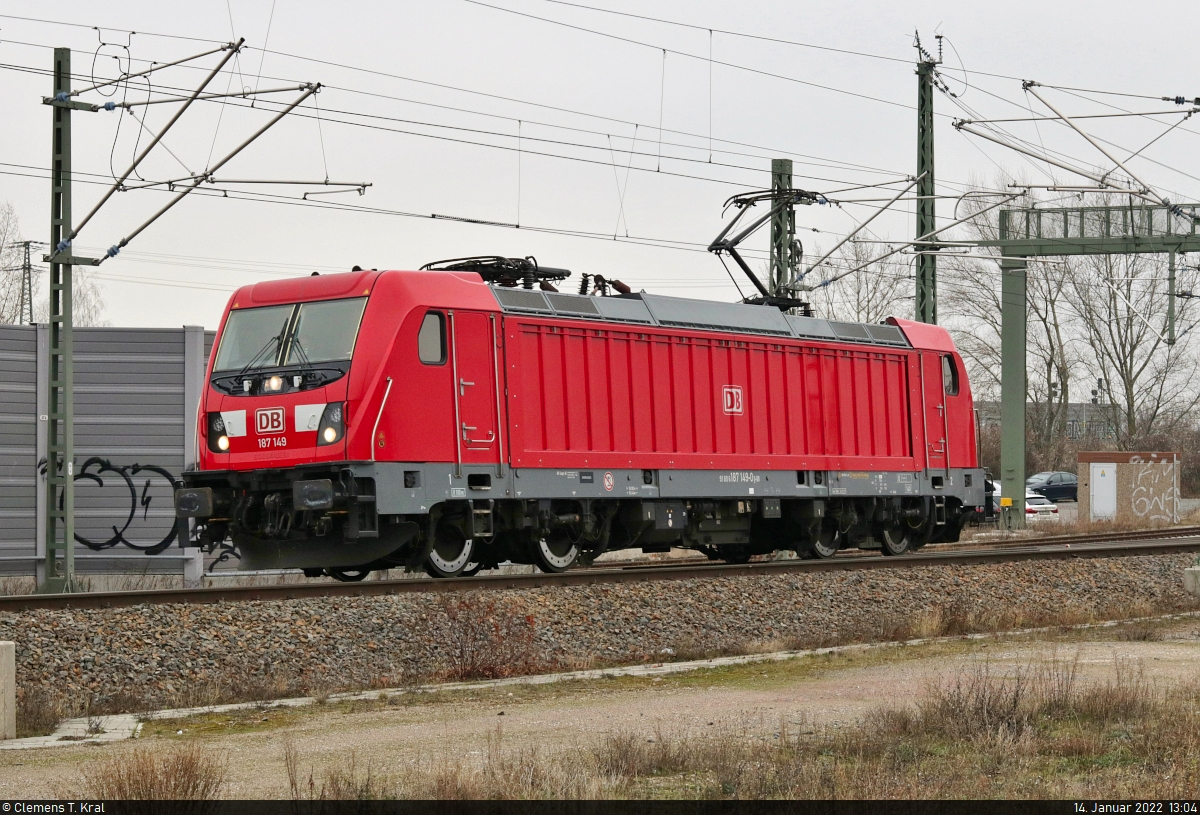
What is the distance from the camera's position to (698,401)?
66.9ft

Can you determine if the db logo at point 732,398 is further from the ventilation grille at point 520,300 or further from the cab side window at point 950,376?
the cab side window at point 950,376

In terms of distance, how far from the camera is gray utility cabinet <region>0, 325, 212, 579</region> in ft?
78.9

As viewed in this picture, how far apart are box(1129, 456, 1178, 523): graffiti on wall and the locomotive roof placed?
22.0 m

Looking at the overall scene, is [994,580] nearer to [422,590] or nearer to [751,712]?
[422,590]

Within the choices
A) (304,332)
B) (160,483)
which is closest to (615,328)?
(304,332)

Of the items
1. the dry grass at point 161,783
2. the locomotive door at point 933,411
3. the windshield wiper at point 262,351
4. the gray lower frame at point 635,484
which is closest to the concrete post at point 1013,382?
the gray lower frame at point 635,484

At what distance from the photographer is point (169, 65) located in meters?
19.0

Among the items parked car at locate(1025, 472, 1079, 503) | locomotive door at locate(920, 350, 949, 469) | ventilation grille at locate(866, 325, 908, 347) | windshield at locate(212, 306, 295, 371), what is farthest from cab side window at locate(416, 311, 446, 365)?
parked car at locate(1025, 472, 1079, 503)

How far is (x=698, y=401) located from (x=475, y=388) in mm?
4432

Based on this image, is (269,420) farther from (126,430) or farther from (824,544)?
(824,544)

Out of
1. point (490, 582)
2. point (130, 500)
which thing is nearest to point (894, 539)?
point (490, 582)

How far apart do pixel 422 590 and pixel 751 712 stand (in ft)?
17.6

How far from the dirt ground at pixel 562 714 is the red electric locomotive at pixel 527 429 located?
4.45 m

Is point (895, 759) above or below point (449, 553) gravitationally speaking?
below
